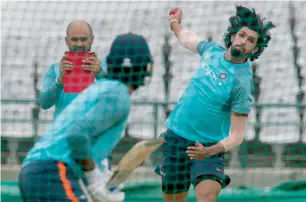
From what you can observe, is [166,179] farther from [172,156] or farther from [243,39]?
[243,39]

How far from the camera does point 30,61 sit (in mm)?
7387

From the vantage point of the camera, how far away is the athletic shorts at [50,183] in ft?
13.7

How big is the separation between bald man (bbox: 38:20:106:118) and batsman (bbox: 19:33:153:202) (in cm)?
118

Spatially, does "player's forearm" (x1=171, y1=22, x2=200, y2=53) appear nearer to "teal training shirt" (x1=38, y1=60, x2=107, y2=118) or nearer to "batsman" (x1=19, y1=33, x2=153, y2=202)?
"teal training shirt" (x1=38, y1=60, x2=107, y2=118)

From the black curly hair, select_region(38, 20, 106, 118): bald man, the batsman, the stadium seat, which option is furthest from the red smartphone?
the stadium seat

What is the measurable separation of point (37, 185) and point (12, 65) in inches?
126

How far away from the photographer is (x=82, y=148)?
164 inches

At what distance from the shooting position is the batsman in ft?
13.7

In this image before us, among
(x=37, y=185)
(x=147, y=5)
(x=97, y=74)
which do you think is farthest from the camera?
(x=147, y=5)

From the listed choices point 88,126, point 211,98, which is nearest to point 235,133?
point 211,98

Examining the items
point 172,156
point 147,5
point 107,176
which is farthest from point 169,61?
point 107,176

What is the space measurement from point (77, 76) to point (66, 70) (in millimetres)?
67

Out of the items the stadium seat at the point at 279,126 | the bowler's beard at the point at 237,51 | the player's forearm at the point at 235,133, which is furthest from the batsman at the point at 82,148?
the stadium seat at the point at 279,126

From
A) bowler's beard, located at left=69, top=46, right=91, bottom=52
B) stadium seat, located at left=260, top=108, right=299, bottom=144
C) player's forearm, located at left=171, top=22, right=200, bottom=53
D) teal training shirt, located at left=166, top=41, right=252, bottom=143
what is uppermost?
player's forearm, located at left=171, top=22, right=200, bottom=53
